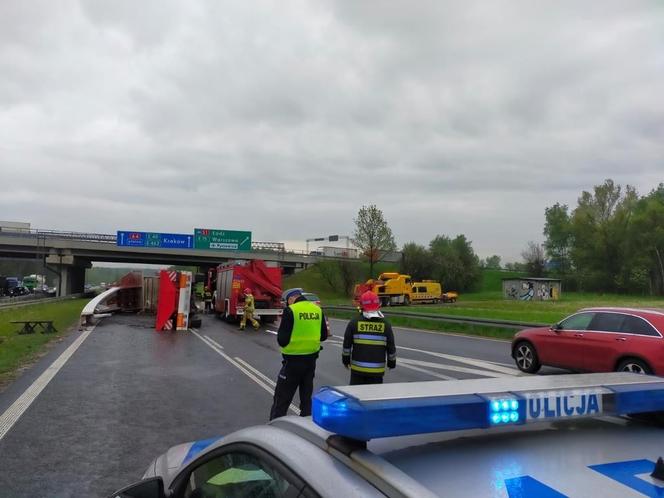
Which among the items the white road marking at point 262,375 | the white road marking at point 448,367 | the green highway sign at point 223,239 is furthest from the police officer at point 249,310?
the green highway sign at point 223,239

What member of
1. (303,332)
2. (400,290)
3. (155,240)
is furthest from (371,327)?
(155,240)

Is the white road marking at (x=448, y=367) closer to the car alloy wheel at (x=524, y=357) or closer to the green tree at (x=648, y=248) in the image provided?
the car alloy wheel at (x=524, y=357)

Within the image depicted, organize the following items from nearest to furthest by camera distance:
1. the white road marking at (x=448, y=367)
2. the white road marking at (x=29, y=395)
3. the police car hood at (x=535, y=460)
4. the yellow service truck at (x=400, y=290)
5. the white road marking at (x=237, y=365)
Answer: the police car hood at (x=535, y=460) → the white road marking at (x=29, y=395) → the white road marking at (x=237, y=365) → the white road marking at (x=448, y=367) → the yellow service truck at (x=400, y=290)

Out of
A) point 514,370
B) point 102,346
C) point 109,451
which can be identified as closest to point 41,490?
point 109,451

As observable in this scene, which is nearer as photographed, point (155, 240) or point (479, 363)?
point (479, 363)

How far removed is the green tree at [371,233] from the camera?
61.5 m

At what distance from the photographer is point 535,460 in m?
1.80

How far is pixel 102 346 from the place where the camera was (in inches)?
621

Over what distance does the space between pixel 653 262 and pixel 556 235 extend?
857 inches

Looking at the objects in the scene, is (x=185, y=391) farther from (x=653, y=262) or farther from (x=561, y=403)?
(x=653, y=262)

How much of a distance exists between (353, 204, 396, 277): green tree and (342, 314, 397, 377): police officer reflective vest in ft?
181

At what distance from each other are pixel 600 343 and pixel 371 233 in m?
51.5

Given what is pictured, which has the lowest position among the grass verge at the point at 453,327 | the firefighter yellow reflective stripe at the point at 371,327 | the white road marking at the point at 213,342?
the white road marking at the point at 213,342

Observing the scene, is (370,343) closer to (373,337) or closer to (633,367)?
(373,337)
